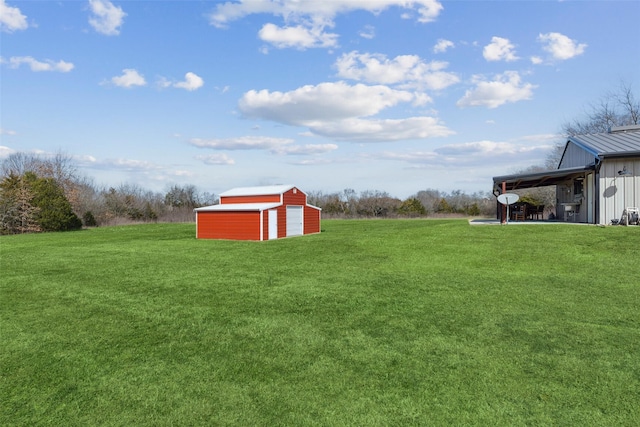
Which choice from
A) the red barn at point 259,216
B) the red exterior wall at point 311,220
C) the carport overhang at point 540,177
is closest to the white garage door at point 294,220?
the red barn at point 259,216

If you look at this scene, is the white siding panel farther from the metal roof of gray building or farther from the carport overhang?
the carport overhang

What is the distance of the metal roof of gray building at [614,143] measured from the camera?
13.1m

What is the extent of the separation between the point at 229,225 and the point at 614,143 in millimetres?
17724

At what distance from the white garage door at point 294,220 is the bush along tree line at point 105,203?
63.0 feet

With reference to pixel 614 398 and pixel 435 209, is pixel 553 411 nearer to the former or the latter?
pixel 614 398

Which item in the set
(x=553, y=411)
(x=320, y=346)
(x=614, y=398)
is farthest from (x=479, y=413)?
(x=320, y=346)

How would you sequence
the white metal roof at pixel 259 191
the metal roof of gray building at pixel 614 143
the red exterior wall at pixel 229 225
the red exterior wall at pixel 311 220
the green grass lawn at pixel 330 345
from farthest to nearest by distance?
the red exterior wall at pixel 311 220, the white metal roof at pixel 259 191, the red exterior wall at pixel 229 225, the metal roof of gray building at pixel 614 143, the green grass lawn at pixel 330 345

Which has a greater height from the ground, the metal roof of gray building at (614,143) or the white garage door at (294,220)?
the metal roof of gray building at (614,143)

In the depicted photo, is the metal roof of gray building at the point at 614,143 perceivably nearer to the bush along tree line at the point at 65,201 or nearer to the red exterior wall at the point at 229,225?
the red exterior wall at the point at 229,225

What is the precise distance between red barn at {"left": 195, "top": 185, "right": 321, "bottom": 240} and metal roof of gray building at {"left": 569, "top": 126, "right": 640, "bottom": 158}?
549 inches

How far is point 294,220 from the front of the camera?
→ 68.8 feet

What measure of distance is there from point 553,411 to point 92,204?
44.4m

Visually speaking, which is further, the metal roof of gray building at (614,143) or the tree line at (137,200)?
the tree line at (137,200)

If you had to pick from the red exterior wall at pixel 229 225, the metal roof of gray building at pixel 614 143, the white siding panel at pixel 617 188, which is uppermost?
the metal roof of gray building at pixel 614 143
